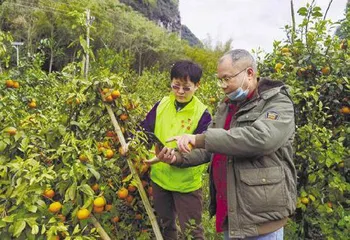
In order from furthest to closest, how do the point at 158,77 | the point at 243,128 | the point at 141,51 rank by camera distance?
the point at 141,51 < the point at 158,77 < the point at 243,128

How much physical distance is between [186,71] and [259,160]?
2.87 feet

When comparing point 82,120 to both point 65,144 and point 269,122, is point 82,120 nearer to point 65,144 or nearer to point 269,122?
point 65,144

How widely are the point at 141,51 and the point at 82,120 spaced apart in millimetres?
29184

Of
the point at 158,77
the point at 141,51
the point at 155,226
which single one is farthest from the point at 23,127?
the point at 141,51

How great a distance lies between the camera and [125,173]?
7.02ft

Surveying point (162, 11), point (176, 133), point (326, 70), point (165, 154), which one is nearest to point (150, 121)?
point (176, 133)

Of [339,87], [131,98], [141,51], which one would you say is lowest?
[141,51]

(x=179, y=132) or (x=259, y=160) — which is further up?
(x=259, y=160)

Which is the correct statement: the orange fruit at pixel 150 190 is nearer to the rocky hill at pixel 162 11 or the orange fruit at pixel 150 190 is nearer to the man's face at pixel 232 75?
the man's face at pixel 232 75

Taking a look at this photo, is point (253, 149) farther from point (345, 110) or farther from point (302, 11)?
point (302, 11)

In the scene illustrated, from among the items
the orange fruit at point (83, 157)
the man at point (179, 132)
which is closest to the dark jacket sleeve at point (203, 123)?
the man at point (179, 132)

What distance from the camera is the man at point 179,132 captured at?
2.39 m

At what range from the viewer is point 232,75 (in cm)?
168

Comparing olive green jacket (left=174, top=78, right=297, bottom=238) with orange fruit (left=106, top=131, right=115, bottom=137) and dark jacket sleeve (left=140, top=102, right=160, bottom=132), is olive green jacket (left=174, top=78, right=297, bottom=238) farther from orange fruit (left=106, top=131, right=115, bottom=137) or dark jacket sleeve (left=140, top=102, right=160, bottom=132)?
dark jacket sleeve (left=140, top=102, right=160, bottom=132)
